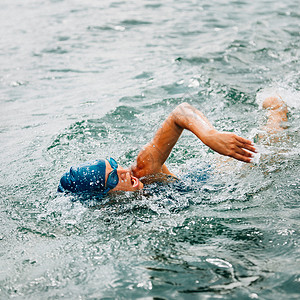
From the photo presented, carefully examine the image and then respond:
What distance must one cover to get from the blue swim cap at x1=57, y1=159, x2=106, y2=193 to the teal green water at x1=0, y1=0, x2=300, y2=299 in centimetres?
25

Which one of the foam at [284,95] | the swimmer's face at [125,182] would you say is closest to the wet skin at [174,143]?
the swimmer's face at [125,182]

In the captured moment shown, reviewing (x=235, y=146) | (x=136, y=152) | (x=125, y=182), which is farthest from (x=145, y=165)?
(x=136, y=152)

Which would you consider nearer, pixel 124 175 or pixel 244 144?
pixel 244 144

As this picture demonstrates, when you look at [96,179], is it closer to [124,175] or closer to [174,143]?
[124,175]

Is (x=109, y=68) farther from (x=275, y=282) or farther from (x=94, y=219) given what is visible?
(x=275, y=282)

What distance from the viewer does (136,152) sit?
6027 millimetres

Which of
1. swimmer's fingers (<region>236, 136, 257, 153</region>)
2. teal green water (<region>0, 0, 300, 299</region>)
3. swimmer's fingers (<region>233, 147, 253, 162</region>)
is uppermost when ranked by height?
swimmer's fingers (<region>236, 136, 257, 153</region>)

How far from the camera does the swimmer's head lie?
13.8 feet

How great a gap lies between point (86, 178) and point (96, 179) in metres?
0.10

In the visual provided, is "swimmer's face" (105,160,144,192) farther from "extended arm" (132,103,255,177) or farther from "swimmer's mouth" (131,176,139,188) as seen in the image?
"extended arm" (132,103,255,177)

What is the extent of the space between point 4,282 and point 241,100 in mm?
5263

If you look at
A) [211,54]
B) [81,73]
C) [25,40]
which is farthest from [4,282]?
[25,40]

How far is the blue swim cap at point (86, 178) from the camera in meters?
4.20

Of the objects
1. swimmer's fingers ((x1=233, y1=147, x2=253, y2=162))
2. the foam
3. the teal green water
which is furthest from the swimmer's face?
the foam
